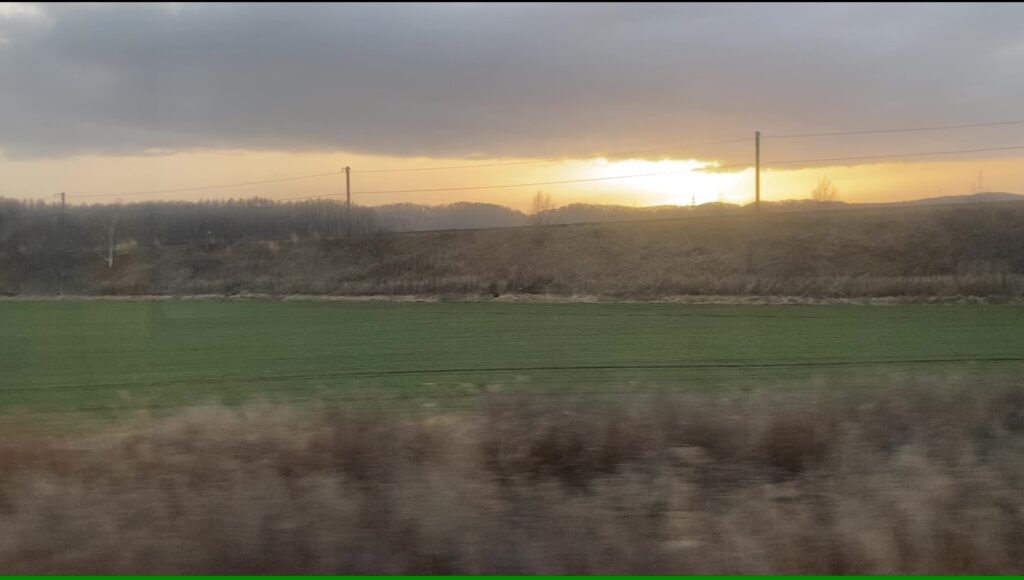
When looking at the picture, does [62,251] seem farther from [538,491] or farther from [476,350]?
[538,491]

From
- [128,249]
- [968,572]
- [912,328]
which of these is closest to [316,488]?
[968,572]

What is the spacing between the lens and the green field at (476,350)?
591 inches

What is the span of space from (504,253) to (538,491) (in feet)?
179

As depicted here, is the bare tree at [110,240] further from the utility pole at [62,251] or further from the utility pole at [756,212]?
the utility pole at [756,212]

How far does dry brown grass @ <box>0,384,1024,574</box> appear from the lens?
18.1 ft

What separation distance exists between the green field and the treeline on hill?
30.7ft

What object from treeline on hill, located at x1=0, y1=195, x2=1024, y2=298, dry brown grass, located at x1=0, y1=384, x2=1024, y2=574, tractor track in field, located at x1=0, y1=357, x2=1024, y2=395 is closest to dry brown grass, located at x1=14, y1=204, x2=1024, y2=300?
treeline on hill, located at x1=0, y1=195, x2=1024, y2=298

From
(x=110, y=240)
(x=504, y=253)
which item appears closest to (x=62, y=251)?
(x=110, y=240)

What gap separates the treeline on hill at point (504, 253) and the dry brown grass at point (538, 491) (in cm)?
3694

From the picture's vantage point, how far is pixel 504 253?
2408 inches

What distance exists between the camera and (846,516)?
598 centimetres

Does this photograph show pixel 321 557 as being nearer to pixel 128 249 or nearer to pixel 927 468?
pixel 927 468

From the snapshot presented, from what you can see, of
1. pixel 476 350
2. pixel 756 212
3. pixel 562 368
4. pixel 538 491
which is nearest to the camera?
pixel 538 491

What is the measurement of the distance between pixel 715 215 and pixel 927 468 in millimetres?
57415
